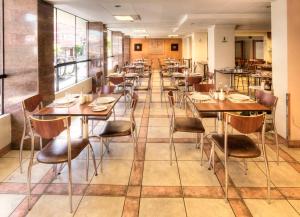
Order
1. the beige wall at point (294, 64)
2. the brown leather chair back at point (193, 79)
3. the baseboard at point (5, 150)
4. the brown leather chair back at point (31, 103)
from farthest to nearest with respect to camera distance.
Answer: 1. the brown leather chair back at point (193, 79)
2. the beige wall at point (294, 64)
3. the baseboard at point (5, 150)
4. the brown leather chair back at point (31, 103)

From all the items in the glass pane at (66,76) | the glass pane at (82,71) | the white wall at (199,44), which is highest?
the white wall at (199,44)

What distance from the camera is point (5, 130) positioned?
3.94 m

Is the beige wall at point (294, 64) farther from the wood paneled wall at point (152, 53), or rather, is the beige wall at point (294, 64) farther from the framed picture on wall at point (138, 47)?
the framed picture on wall at point (138, 47)

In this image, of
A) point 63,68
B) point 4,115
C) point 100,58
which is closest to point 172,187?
point 4,115

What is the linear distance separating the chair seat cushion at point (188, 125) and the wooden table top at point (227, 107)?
0.29m

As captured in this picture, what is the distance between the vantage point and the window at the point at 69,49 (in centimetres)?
641

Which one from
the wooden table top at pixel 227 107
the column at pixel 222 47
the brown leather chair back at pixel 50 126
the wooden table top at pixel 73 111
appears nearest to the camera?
the brown leather chair back at pixel 50 126

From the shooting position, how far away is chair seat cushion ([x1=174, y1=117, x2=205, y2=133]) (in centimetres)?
340

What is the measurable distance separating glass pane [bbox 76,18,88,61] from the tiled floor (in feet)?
16.4

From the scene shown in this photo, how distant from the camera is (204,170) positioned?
10.8 ft

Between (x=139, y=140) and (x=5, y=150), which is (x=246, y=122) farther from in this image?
(x=5, y=150)

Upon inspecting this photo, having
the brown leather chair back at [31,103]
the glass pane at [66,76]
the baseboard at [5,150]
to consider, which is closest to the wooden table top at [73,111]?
the brown leather chair back at [31,103]

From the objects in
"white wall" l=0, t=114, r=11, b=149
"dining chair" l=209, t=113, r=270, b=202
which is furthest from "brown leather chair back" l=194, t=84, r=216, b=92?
"white wall" l=0, t=114, r=11, b=149

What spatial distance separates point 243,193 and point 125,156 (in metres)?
1.59
